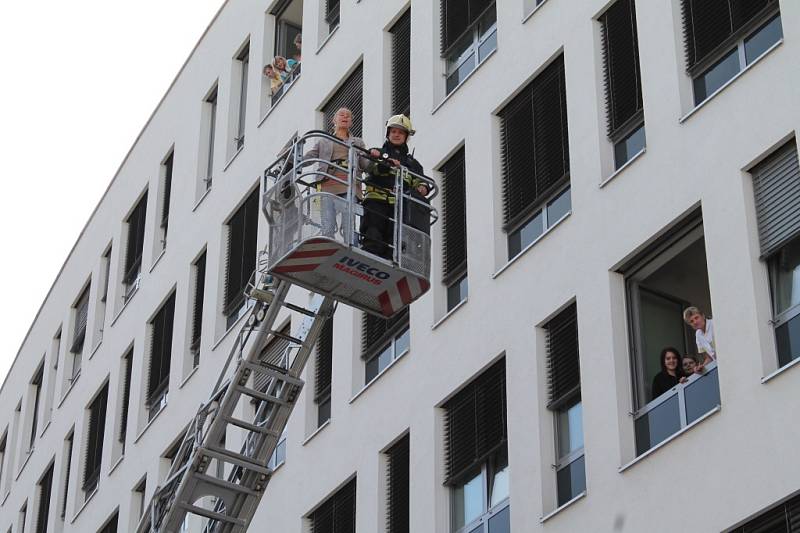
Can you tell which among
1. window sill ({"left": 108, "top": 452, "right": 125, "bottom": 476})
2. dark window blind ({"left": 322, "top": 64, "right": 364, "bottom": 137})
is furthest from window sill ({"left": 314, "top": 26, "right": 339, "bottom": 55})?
window sill ({"left": 108, "top": 452, "right": 125, "bottom": 476})

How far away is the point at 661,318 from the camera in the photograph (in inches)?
874

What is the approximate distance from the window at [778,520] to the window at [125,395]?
68.5 feet

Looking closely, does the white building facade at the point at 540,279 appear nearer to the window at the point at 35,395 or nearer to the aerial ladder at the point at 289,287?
the aerial ladder at the point at 289,287

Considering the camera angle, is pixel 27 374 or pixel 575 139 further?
pixel 27 374

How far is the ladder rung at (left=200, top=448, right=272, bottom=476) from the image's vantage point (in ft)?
65.2

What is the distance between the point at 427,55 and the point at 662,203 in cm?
808

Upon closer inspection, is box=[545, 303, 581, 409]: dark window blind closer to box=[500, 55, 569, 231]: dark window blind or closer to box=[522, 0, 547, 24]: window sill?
box=[500, 55, 569, 231]: dark window blind

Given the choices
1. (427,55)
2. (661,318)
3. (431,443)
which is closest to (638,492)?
(661,318)

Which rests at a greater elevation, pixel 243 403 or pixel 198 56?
pixel 198 56

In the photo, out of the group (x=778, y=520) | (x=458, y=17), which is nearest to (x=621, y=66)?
(x=458, y=17)

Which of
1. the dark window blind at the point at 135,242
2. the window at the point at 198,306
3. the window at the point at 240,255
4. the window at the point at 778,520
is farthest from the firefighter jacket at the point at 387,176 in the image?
the dark window blind at the point at 135,242

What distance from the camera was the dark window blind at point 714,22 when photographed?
21531 mm

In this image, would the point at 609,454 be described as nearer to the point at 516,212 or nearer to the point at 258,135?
the point at 516,212

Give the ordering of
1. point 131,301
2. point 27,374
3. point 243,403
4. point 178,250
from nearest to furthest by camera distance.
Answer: point 243,403, point 178,250, point 131,301, point 27,374
